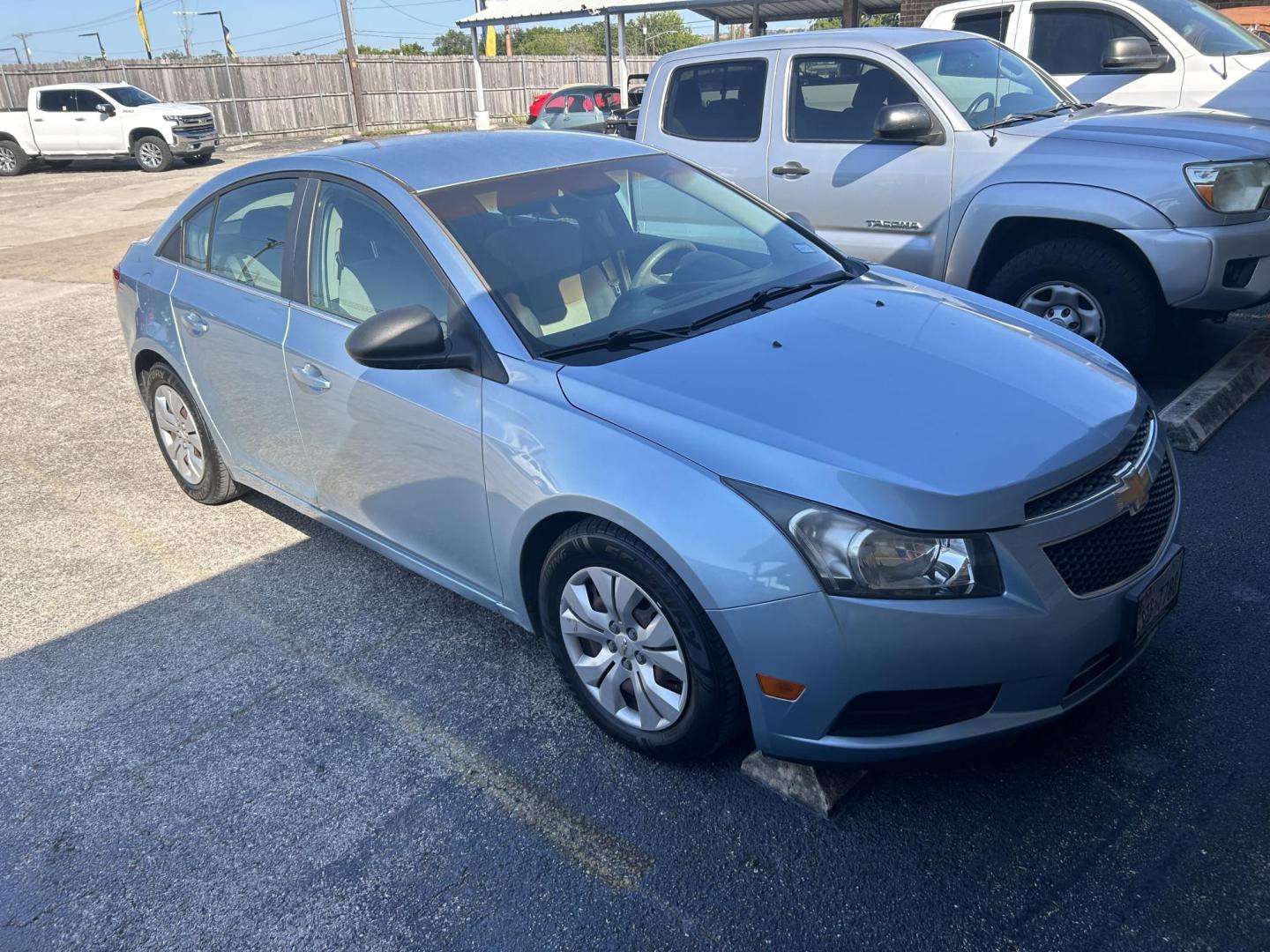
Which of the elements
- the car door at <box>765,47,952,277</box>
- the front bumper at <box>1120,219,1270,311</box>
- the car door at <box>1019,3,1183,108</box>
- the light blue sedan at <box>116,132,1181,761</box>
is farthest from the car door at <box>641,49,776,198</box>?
the car door at <box>1019,3,1183,108</box>

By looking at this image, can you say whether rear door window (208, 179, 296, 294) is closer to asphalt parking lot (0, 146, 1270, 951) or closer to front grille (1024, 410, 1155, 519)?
asphalt parking lot (0, 146, 1270, 951)

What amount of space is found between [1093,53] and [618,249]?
586cm

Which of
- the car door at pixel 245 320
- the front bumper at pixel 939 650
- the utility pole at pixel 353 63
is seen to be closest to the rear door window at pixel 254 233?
the car door at pixel 245 320

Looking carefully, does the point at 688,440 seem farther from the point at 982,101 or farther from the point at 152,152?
the point at 152,152

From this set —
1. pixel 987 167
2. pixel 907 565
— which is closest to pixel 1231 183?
pixel 987 167

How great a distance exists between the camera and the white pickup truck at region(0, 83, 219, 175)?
21781 mm

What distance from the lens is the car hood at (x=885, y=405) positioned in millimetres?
2416

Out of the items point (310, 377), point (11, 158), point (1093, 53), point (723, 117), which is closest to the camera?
point (310, 377)

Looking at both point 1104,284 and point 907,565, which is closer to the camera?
point 907,565

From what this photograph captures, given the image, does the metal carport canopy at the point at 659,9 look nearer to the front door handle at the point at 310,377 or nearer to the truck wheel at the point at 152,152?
the truck wheel at the point at 152,152

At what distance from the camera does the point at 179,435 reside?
4.90m

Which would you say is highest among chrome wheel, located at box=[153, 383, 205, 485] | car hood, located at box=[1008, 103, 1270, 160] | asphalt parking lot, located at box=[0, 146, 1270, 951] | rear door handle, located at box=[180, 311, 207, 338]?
car hood, located at box=[1008, 103, 1270, 160]

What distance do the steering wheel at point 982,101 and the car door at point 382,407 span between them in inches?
149

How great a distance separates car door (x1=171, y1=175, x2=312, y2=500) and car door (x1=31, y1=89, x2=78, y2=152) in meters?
21.5
